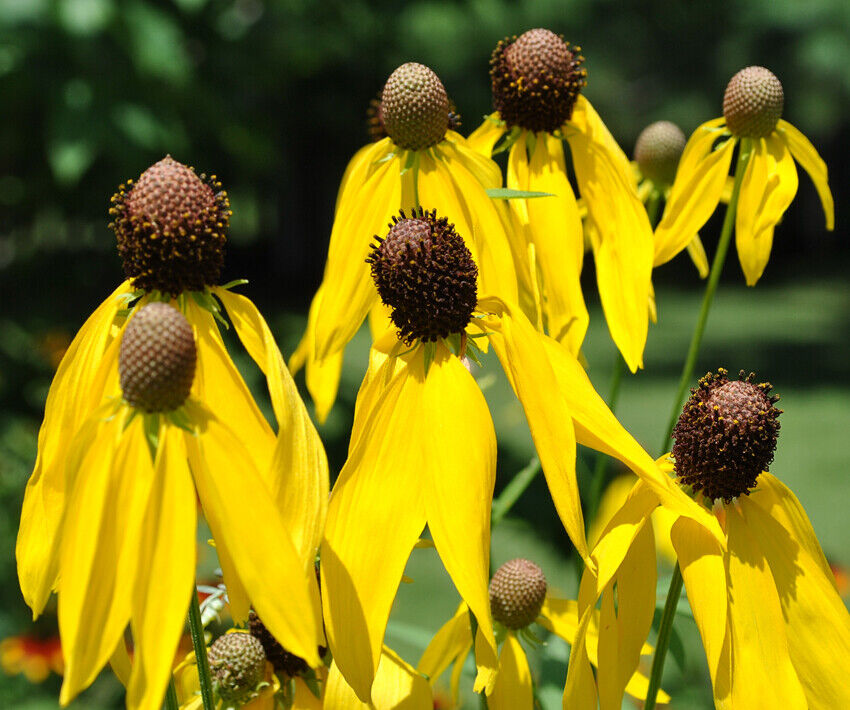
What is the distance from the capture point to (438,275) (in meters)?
0.69

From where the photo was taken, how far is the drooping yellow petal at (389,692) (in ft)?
2.21

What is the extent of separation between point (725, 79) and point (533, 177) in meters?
10.0

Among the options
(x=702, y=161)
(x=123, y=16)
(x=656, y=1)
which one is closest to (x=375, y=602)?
(x=702, y=161)

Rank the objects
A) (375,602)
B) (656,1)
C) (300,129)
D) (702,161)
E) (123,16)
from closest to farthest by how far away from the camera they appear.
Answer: (375,602), (702,161), (123,16), (300,129), (656,1)

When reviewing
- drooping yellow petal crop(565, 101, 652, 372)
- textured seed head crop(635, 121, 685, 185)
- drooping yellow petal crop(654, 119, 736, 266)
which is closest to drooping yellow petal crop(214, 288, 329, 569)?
drooping yellow petal crop(565, 101, 652, 372)

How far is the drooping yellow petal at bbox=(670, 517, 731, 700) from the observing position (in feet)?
2.11

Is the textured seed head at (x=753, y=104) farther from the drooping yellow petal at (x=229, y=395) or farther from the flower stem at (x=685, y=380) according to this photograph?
the drooping yellow petal at (x=229, y=395)

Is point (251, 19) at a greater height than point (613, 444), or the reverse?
point (613, 444)

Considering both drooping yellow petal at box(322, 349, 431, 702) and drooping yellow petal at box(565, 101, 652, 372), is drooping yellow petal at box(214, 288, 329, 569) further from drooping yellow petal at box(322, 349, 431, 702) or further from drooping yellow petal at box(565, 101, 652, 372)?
drooping yellow petal at box(565, 101, 652, 372)

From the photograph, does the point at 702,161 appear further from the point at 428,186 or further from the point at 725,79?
the point at 725,79

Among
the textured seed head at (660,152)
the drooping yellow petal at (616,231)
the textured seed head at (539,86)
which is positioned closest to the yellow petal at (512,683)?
the drooping yellow petal at (616,231)

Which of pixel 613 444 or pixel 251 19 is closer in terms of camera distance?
pixel 613 444

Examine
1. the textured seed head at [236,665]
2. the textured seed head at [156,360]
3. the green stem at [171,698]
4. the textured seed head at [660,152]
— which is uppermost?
the textured seed head at [156,360]

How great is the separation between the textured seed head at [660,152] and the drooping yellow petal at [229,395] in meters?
0.72
